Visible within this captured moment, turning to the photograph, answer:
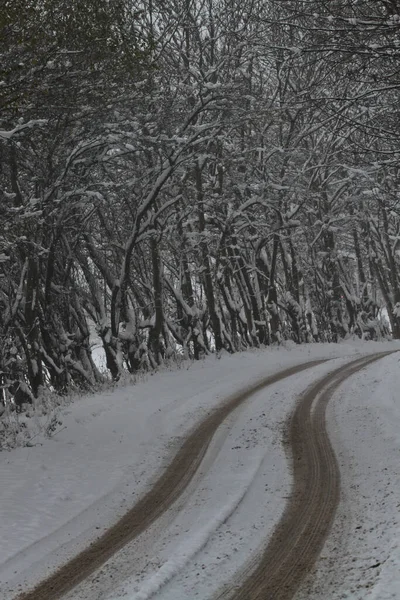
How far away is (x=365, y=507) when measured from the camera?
6219 mm

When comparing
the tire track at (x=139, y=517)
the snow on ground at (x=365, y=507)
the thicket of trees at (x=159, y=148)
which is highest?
the thicket of trees at (x=159, y=148)

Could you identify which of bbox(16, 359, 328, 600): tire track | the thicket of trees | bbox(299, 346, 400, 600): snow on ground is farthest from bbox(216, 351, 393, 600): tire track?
the thicket of trees

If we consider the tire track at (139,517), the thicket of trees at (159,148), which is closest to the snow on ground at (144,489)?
the tire track at (139,517)

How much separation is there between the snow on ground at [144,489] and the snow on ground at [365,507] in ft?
0.79

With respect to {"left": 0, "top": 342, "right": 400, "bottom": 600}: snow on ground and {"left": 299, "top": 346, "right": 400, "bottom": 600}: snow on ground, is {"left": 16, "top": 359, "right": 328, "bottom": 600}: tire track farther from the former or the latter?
{"left": 299, "top": 346, "right": 400, "bottom": 600}: snow on ground

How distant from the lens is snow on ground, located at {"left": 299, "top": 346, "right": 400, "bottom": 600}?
177 inches

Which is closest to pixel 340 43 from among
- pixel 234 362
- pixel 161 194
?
pixel 234 362

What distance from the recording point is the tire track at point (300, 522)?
4715mm

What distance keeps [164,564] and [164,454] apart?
14.5 ft

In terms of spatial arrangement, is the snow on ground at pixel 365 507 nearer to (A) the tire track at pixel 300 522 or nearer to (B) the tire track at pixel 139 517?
(A) the tire track at pixel 300 522

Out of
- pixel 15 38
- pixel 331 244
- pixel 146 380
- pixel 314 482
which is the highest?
pixel 15 38

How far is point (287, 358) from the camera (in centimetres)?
2239

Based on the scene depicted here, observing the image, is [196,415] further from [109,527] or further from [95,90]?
[95,90]

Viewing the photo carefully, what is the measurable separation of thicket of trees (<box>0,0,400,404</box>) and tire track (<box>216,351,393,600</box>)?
4392 millimetres
